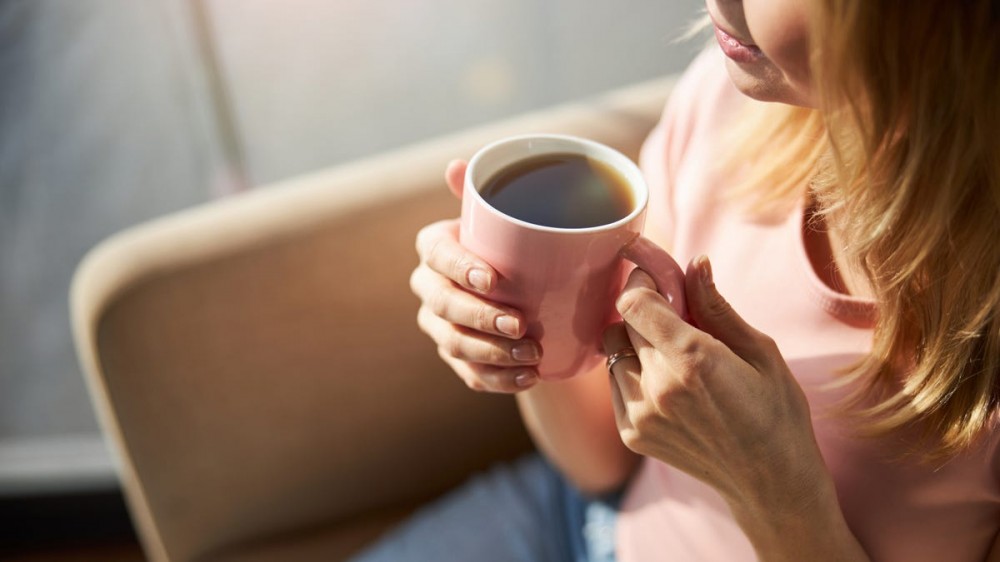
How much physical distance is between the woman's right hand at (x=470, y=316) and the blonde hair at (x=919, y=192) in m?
0.26

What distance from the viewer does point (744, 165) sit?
874 mm

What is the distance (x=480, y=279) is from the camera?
25.6 inches

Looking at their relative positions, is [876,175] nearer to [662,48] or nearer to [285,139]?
[662,48]

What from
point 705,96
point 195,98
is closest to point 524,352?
point 705,96

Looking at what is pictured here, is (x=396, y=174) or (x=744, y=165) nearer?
(x=744, y=165)

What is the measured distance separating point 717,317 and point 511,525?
495 mm

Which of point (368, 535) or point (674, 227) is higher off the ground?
point (674, 227)

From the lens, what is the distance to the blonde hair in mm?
561

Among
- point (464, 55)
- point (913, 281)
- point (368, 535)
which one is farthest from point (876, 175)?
point (464, 55)

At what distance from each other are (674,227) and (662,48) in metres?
0.73

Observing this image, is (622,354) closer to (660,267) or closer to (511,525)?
(660,267)

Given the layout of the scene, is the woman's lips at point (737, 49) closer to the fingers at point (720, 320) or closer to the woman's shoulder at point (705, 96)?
the fingers at point (720, 320)

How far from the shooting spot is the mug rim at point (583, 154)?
604mm

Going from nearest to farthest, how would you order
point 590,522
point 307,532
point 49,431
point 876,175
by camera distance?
point 876,175 < point 590,522 < point 307,532 < point 49,431
